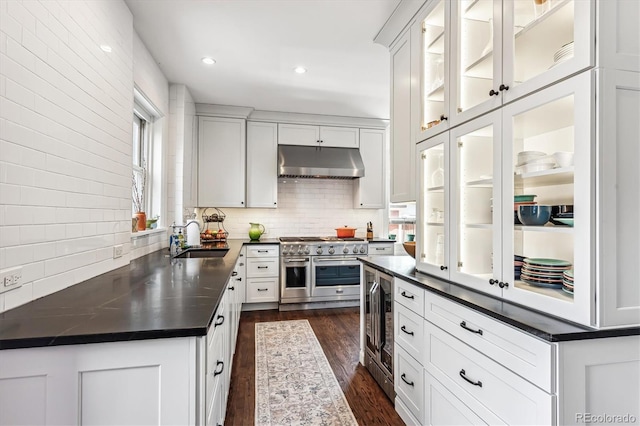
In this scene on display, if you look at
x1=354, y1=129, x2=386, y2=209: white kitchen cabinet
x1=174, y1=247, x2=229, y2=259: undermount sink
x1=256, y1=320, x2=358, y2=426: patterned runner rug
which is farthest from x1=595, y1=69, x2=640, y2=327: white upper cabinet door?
x1=354, y1=129, x2=386, y2=209: white kitchen cabinet

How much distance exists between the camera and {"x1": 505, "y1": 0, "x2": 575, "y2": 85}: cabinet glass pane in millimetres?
1309

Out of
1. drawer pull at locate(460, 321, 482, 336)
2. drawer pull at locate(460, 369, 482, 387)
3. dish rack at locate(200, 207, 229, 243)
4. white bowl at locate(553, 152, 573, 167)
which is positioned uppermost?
white bowl at locate(553, 152, 573, 167)

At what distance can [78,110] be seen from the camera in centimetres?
174

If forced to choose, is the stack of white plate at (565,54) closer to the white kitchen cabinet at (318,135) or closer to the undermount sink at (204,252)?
the undermount sink at (204,252)

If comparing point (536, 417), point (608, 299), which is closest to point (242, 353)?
point (536, 417)

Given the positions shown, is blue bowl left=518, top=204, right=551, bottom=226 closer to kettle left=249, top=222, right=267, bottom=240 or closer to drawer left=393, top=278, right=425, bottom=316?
drawer left=393, top=278, right=425, bottom=316

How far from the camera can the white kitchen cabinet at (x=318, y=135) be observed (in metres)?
4.75

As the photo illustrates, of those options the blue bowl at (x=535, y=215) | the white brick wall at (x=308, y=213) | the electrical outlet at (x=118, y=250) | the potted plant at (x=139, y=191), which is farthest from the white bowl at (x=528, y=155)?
the white brick wall at (x=308, y=213)

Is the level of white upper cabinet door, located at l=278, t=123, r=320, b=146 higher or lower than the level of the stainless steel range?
higher

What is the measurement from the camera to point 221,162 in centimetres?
449

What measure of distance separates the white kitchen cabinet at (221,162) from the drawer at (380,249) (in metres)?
1.94

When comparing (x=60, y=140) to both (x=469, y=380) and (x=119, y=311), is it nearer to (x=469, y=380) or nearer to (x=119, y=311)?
(x=119, y=311)

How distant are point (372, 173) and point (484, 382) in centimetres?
392

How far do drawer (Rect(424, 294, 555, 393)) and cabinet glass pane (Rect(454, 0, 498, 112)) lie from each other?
1.09 metres
